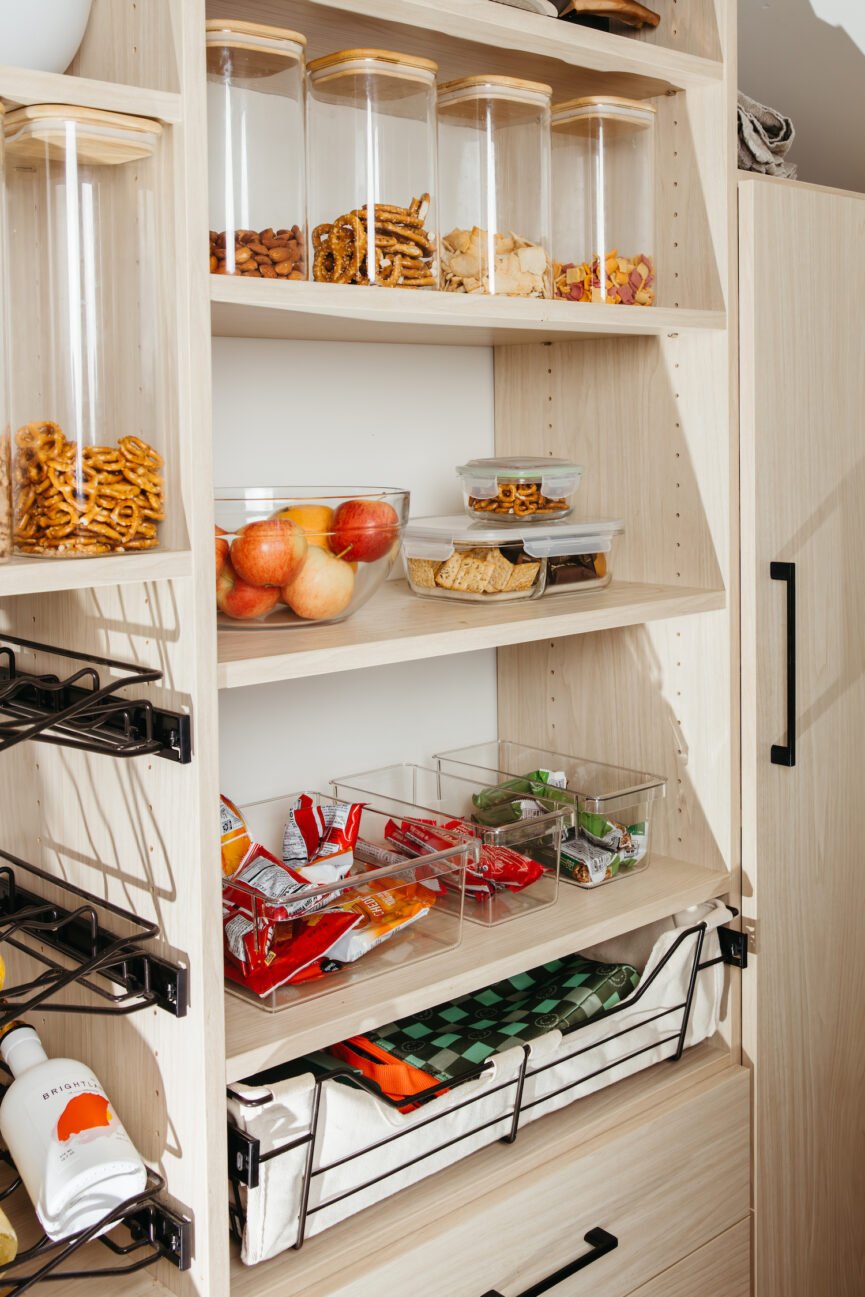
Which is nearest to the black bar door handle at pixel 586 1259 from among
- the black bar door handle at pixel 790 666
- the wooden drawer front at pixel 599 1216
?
the wooden drawer front at pixel 599 1216

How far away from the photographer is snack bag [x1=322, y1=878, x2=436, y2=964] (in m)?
1.29

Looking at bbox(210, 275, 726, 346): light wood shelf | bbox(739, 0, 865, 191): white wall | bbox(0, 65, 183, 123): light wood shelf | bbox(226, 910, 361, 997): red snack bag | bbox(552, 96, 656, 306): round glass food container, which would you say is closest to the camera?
bbox(0, 65, 183, 123): light wood shelf

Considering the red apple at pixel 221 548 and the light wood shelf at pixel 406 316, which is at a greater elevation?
the light wood shelf at pixel 406 316

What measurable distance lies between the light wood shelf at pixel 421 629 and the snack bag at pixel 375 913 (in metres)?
0.24

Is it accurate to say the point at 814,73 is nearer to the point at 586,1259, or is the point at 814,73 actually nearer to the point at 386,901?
the point at 386,901

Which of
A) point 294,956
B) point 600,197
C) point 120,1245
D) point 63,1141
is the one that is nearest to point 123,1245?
point 120,1245

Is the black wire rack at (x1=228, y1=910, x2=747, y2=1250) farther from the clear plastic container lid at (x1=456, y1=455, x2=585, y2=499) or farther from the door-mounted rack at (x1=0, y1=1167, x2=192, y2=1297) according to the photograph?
the clear plastic container lid at (x1=456, y1=455, x2=585, y2=499)

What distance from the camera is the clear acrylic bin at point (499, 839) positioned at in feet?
4.86

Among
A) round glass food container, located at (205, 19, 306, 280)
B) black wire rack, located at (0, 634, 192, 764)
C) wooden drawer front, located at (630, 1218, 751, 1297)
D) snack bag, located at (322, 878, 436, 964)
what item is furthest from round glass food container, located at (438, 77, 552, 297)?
wooden drawer front, located at (630, 1218, 751, 1297)

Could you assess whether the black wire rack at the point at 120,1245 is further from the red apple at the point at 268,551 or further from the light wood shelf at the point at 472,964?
the red apple at the point at 268,551

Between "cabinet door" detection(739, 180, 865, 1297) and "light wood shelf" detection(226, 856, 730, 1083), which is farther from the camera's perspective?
→ "cabinet door" detection(739, 180, 865, 1297)

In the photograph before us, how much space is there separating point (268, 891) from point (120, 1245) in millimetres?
352

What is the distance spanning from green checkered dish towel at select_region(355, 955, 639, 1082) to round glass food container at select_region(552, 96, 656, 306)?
813 mm

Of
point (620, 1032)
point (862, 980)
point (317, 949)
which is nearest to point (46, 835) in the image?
point (317, 949)
